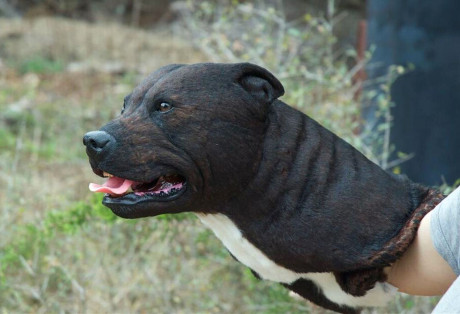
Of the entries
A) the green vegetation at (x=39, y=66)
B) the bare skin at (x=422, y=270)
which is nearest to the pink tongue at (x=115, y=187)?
the bare skin at (x=422, y=270)

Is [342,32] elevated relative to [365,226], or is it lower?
lower

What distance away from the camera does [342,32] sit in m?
9.07

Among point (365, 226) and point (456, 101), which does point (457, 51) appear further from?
point (365, 226)

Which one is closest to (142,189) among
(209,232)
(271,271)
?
(271,271)

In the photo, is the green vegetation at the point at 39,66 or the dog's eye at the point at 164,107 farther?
the green vegetation at the point at 39,66

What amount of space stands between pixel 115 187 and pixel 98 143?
5.3 inches

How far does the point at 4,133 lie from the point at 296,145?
5270mm

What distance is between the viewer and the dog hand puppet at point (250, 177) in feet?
5.92

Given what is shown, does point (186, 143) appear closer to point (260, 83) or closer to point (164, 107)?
point (164, 107)

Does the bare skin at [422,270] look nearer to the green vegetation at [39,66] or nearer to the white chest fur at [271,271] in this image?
the white chest fur at [271,271]

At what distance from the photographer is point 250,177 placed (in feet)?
6.01

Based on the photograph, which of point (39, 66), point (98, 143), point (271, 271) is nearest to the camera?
point (98, 143)

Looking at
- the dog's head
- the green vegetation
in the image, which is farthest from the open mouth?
the green vegetation

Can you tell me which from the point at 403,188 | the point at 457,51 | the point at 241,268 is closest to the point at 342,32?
the point at 457,51
